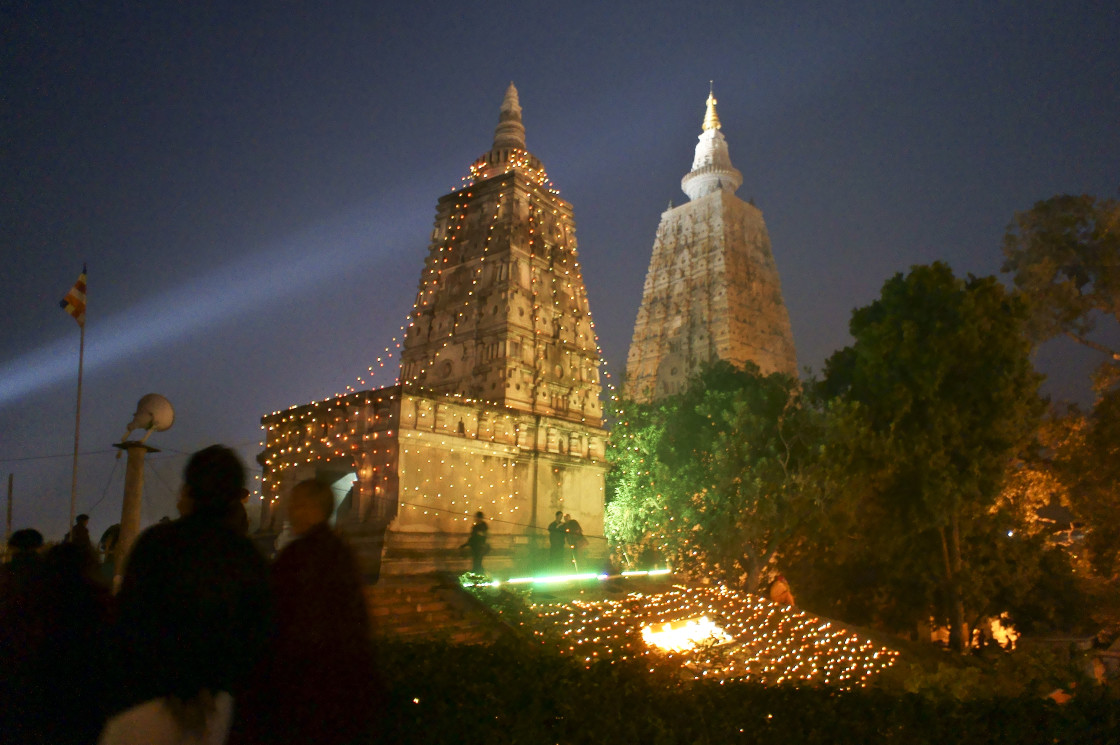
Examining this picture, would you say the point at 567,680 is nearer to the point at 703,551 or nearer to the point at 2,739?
the point at 2,739

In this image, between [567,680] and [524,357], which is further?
[524,357]

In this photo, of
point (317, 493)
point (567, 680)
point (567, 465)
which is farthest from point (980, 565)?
point (317, 493)

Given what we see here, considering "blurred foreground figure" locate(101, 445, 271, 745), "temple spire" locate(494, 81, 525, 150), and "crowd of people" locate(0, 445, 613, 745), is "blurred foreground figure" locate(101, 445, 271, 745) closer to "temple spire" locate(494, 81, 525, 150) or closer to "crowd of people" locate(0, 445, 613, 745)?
"crowd of people" locate(0, 445, 613, 745)

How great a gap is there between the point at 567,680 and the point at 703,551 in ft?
50.7

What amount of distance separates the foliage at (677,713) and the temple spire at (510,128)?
78.4 ft

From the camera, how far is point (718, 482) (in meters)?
20.3

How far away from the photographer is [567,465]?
23.3 metres

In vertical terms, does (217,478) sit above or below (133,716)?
above

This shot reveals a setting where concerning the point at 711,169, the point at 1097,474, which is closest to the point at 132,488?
the point at 1097,474

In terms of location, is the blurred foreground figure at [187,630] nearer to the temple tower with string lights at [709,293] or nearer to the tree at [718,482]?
the tree at [718,482]

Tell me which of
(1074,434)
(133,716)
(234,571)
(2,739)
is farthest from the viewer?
(1074,434)

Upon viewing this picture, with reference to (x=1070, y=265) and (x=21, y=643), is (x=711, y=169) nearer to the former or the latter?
(x=1070, y=265)

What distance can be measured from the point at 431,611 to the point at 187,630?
1085cm

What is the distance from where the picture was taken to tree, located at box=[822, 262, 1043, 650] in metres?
19.8
